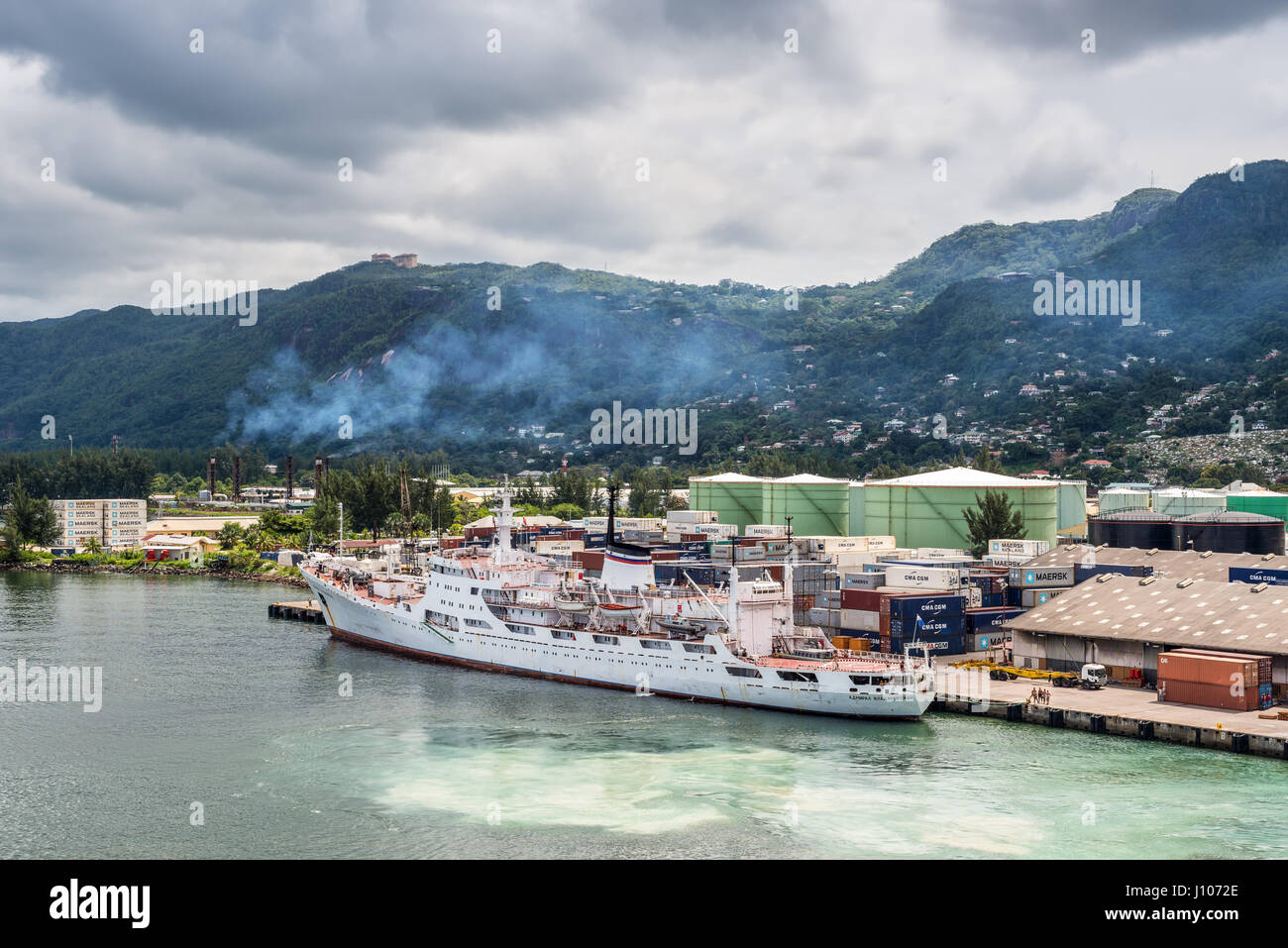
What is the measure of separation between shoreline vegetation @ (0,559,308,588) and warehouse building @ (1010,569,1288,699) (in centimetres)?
6349

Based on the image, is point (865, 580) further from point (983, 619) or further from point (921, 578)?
point (983, 619)

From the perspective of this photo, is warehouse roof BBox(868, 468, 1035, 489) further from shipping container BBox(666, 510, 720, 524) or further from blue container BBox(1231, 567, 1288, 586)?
blue container BBox(1231, 567, 1288, 586)

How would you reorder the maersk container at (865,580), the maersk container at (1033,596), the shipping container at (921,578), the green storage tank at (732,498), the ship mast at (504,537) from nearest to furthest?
the shipping container at (921,578) < the maersk container at (865,580) < the ship mast at (504,537) < the maersk container at (1033,596) < the green storage tank at (732,498)

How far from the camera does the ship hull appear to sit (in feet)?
133

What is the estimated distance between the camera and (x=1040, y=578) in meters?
54.4

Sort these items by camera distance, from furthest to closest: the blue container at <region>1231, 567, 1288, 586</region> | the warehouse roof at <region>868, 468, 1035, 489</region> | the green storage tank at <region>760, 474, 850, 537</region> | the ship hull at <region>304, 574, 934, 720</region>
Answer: the green storage tank at <region>760, 474, 850, 537</region> < the warehouse roof at <region>868, 468, 1035, 489</region> < the blue container at <region>1231, 567, 1288, 586</region> < the ship hull at <region>304, 574, 934, 720</region>

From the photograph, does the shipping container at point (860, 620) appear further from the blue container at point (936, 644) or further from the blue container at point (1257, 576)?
the blue container at point (1257, 576)

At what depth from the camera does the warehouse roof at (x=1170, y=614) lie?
40656 millimetres

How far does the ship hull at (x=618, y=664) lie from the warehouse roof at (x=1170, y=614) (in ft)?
28.3

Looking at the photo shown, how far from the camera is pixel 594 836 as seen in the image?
1087 inches

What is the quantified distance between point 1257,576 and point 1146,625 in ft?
35.1

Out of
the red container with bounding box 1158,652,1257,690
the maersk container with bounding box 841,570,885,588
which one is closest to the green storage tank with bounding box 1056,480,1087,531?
the maersk container with bounding box 841,570,885,588

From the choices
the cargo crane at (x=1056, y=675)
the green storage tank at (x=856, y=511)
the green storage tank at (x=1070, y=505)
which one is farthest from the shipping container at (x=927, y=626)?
the green storage tank at (x=856, y=511)

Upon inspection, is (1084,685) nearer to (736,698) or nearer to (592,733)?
(736,698)
